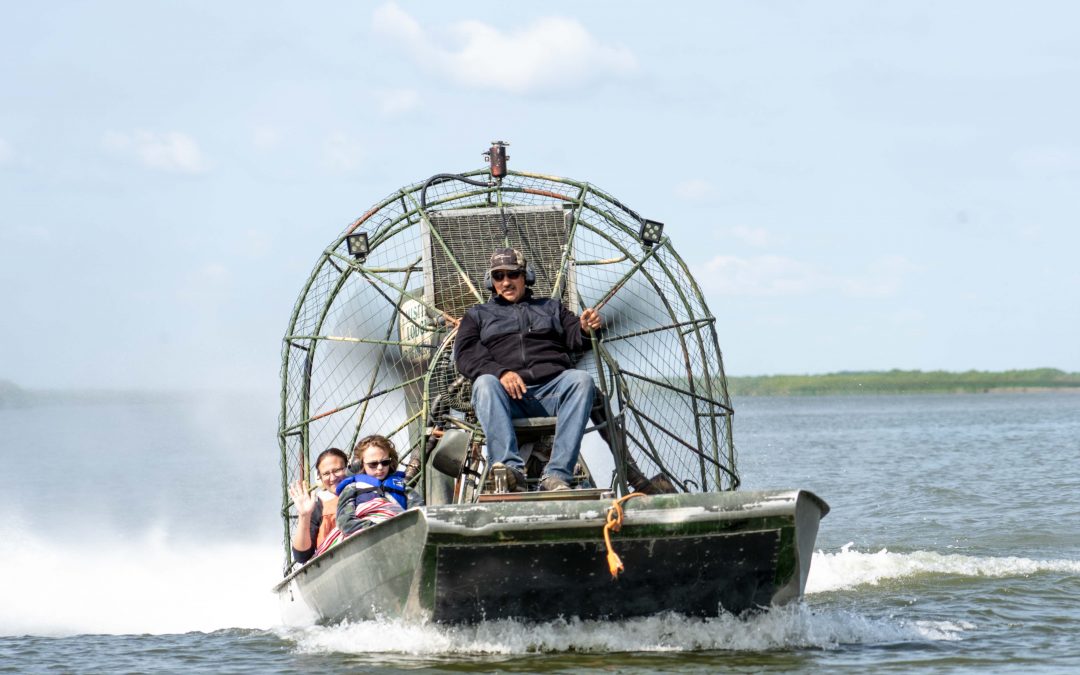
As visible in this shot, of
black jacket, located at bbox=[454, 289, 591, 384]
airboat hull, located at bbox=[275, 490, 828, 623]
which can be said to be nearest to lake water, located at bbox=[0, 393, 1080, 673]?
airboat hull, located at bbox=[275, 490, 828, 623]

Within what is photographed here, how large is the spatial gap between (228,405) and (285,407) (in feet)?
115

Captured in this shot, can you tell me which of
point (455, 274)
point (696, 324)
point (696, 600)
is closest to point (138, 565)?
point (455, 274)

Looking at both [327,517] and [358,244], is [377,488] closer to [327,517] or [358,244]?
[327,517]

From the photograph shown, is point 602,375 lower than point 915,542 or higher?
higher

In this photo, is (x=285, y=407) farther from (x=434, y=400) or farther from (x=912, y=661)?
(x=912, y=661)

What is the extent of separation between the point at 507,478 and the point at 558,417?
20.7 inches

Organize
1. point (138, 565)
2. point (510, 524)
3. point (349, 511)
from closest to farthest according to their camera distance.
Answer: point (510, 524), point (349, 511), point (138, 565)

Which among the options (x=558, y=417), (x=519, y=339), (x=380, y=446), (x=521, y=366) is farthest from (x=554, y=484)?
(x=380, y=446)

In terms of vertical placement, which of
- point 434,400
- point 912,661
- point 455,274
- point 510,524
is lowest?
point 912,661

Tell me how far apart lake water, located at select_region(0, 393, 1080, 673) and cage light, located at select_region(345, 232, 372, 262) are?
2846mm

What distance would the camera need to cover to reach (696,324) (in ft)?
35.3

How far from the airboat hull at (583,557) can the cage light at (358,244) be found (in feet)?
9.57

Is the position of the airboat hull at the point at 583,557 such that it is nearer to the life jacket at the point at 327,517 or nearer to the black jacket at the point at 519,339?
the life jacket at the point at 327,517

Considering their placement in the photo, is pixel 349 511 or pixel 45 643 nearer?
pixel 349 511
